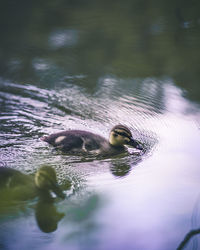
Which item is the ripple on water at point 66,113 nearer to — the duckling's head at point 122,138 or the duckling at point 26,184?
the duckling's head at point 122,138

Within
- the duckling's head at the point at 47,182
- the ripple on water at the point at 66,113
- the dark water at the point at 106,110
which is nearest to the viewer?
the dark water at the point at 106,110

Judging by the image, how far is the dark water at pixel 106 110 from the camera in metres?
2.24

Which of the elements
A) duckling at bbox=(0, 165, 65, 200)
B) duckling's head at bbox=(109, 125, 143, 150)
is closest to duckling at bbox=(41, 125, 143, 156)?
duckling's head at bbox=(109, 125, 143, 150)

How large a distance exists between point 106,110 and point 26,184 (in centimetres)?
153

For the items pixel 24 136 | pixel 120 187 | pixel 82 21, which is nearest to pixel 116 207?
pixel 120 187

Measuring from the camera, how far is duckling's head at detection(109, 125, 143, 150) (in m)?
3.41

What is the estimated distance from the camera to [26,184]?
256 cm

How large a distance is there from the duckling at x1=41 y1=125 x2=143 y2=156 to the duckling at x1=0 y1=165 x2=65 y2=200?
0.78 m

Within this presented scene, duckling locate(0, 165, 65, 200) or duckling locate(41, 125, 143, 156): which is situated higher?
duckling locate(0, 165, 65, 200)

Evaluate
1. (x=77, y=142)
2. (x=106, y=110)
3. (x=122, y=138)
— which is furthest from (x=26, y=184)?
(x=106, y=110)

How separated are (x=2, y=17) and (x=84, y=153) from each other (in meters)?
3.33

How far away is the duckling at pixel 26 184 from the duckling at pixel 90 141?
30.8 inches

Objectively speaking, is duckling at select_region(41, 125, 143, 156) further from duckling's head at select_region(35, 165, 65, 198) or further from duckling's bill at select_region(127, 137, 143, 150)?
duckling's head at select_region(35, 165, 65, 198)

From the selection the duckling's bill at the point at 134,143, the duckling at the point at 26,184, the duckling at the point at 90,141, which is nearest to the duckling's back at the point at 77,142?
the duckling at the point at 90,141
